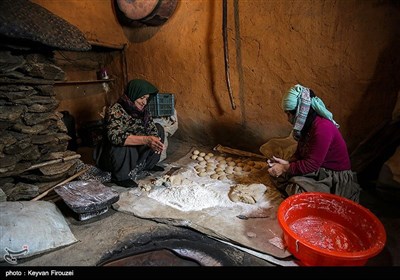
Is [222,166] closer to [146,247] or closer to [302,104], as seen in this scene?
[302,104]

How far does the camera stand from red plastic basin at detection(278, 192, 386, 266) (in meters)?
1.62

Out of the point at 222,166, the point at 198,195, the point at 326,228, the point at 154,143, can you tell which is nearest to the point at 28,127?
the point at 154,143

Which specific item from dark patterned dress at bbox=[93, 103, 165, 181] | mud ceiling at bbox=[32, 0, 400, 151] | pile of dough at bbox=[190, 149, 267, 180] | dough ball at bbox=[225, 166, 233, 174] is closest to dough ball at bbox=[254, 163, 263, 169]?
pile of dough at bbox=[190, 149, 267, 180]

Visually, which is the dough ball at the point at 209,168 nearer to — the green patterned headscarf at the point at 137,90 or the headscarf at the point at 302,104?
the green patterned headscarf at the point at 137,90

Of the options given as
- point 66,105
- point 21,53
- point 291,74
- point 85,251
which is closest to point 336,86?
point 291,74

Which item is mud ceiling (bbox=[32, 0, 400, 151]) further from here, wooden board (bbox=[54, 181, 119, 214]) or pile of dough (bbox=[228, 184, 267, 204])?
wooden board (bbox=[54, 181, 119, 214])

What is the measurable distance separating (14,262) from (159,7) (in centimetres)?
356

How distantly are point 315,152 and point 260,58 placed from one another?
1711 millimetres

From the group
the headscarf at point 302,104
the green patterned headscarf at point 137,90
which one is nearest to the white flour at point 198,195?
the headscarf at point 302,104

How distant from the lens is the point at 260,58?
342 centimetres

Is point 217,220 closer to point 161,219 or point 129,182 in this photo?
point 161,219

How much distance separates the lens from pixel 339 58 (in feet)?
9.41

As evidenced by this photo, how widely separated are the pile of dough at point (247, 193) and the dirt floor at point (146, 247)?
0.58 m
